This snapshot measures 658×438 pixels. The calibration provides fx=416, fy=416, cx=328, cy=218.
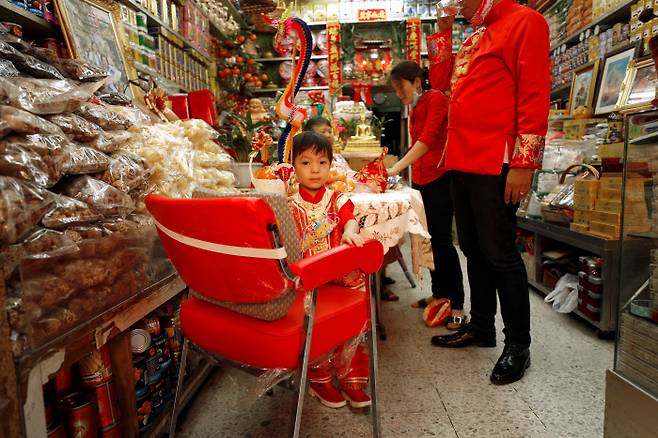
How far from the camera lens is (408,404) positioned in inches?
61.4

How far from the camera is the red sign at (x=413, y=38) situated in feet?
16.9

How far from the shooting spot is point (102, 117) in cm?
134

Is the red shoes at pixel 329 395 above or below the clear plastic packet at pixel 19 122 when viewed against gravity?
below

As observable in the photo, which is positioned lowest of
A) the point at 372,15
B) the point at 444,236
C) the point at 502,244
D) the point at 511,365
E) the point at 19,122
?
the point at 511,365

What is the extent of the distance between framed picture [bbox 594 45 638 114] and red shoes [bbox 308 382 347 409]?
2.80 meters

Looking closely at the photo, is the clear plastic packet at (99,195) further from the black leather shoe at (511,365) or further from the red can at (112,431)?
the black leather shoe at (511,365)

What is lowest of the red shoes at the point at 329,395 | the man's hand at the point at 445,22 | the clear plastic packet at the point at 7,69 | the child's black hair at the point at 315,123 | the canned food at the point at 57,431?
the red shoes at the point at 329,395

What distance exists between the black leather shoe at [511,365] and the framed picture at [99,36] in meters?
2.00

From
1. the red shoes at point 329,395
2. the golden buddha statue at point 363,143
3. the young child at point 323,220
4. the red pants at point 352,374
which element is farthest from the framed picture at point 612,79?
the red shoes at point 329,395

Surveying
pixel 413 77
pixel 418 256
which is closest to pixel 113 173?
pixel 418 256

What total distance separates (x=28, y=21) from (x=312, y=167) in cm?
142

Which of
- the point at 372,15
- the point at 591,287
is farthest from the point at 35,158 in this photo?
the point at 372,15

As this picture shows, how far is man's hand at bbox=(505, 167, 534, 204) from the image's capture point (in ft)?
5.17

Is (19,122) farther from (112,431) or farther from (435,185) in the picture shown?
(435,185)
